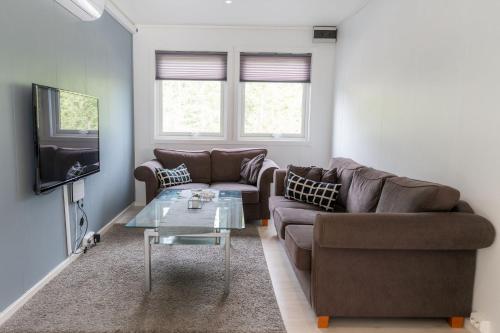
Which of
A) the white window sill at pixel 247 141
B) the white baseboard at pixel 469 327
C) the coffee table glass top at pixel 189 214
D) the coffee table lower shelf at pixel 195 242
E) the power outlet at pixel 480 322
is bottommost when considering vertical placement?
the white baseboard at pixel 469 327

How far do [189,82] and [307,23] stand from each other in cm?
183

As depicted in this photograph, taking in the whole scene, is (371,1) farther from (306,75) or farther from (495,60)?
(495,60)

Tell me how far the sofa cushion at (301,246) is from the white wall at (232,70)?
2.82 metres

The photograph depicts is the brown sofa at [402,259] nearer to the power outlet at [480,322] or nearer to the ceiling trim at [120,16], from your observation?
the power outlet at [480,322]

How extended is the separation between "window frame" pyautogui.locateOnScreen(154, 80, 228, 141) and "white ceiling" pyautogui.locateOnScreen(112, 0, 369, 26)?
34.7 inches

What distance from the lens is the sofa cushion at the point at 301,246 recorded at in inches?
91.2

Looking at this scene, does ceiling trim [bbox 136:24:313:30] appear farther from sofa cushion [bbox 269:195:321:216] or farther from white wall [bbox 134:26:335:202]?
sofa cushion [bbox 269:195:321:216]

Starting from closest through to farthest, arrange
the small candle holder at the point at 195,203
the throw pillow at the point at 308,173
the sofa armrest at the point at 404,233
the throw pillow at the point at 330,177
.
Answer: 1. the sofa armrest at the point at 404,233
2. the small candle holder at the point at 195,203
3. the throw pillow at the point at 330,177
4. the throw pillow at the point at 308,173

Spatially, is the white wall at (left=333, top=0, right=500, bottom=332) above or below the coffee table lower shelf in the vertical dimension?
above

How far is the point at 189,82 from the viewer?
5.28m

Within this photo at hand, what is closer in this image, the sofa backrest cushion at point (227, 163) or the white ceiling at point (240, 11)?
the white ceiling at point (240, 11)

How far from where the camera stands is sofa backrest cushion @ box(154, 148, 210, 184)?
4.82 metres

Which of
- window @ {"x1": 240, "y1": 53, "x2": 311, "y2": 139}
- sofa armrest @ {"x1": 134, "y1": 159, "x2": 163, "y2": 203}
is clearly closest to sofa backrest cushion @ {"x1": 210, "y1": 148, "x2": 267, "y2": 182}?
window @ {"x1": 240, "y1": 53, "x2": 311, "y2": 139}

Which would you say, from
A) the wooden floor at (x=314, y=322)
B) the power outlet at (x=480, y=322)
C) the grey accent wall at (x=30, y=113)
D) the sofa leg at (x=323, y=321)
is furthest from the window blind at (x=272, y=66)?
the power outlet at (x=480, y=322)
